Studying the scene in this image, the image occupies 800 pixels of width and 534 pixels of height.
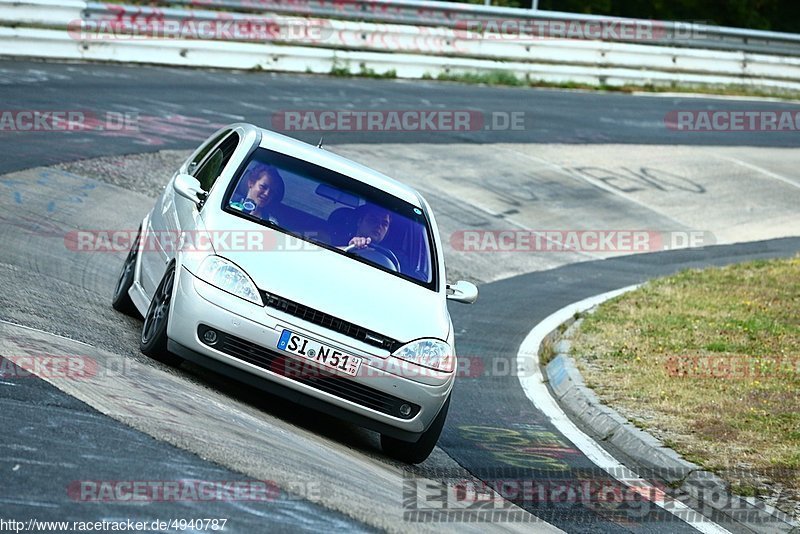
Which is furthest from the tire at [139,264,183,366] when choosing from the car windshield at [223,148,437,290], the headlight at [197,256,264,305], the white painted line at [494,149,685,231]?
the white painted line at [494,149,685,231]

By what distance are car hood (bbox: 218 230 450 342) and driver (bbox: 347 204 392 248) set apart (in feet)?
0.85

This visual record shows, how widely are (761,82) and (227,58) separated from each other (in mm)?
15024

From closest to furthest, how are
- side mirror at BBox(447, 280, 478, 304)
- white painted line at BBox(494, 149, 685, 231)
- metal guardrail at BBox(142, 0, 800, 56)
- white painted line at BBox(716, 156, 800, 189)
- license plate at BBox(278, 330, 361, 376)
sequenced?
1. license plate at BBox(278, 330, 361, 376)
2. side mirror at BBox(447, 280, 478, 304)
3. white painted line at BBox(494, 149, 685, 231)
4. white painted line at BBox(716, 156, 800, 189)
5. metal guardrail at BBox(142, 0, 800, 56)

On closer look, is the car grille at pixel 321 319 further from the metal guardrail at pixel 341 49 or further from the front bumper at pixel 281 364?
the metal guardrail at pixel 341 49

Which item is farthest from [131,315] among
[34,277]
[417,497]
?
[417,497]

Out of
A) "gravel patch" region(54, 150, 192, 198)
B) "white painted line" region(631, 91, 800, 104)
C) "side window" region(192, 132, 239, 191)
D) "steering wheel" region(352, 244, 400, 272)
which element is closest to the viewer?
"steering wheel" region(352, 244, 400, 272)

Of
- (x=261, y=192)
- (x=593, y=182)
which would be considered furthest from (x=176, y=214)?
(x=593, y=182)

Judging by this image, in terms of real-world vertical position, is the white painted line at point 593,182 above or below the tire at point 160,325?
below

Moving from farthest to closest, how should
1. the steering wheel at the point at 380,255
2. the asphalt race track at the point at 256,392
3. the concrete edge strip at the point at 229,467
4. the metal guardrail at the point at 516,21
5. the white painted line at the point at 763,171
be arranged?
the metal guardrail at the point at 516,21 < the white painted line at the point at 763,171 < the steering wheel at the point at 380,255 < the concrete edge strip at the point at 229,467 < the asphalt race track at the point at 256,392

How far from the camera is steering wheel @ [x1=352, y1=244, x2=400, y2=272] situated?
26.9 feet

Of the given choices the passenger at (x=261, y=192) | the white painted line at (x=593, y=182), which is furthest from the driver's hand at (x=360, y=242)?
the white painted line at (x=593, y=182)

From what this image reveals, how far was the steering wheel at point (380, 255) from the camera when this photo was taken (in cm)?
819

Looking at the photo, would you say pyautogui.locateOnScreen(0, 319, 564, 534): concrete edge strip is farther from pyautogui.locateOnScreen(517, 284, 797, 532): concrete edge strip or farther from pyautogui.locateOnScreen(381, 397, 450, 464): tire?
pyautogui.locateOnScreen(517, 284, 797, 532): concrete edge strip

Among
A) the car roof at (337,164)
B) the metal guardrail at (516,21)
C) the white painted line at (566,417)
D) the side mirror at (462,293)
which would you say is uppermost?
the metal guardrail at (516,21)
